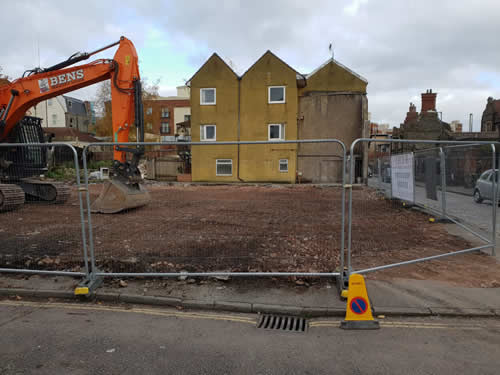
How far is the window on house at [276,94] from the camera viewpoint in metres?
24.3

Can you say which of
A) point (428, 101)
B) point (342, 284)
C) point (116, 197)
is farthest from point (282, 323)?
point (428, 101)

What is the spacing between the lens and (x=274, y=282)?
4992 millimetres

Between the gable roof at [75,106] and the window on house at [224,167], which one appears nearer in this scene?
the window on house at [224,167]

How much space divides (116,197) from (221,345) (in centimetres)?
692

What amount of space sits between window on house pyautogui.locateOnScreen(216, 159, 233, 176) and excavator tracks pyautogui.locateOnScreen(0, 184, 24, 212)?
13.9m

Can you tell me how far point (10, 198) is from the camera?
9594mm

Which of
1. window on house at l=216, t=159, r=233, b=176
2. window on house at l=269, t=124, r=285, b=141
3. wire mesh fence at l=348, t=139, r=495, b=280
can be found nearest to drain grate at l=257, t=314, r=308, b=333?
wire mesh fence at l=348, t=139, r=495, b=280

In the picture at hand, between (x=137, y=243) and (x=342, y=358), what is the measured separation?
491cm

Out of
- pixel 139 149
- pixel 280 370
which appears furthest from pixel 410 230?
pixel 139 149

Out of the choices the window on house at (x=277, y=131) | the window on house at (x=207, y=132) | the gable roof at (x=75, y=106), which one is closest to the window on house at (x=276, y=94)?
the window on house at (x=277, y=131)

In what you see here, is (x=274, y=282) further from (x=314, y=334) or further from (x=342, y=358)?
(x=342, y=358)

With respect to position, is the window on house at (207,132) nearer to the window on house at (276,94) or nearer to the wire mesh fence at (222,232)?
the window on house at (276,94)

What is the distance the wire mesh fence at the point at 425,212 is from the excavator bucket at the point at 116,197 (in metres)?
5.92

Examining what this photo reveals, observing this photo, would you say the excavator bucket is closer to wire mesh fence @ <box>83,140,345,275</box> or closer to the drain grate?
wire mesh fence @ <box>83,140,345,275</box>
